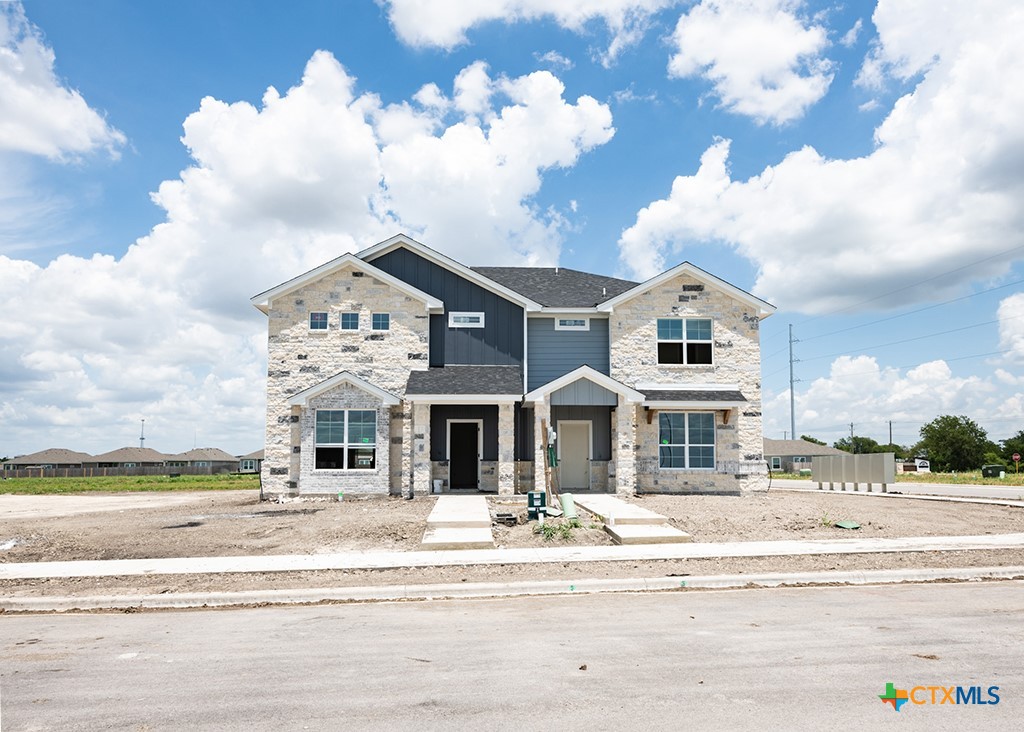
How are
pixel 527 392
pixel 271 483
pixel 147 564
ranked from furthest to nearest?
pixel 527 392 → pixel 271 483 → pixel 147 564

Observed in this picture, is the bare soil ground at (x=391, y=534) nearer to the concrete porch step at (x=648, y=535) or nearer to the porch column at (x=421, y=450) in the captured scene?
the concrete porch step at (x=648, y=535)

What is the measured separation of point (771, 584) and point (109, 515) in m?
18.0

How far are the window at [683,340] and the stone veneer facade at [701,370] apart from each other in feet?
0.69

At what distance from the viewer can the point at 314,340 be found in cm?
2364

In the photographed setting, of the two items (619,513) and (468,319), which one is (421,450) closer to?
(468,319)

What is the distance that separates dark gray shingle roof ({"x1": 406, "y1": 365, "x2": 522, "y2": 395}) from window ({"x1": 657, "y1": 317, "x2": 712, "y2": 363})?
538 cm

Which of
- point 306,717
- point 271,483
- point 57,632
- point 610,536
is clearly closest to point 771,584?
point 610,536

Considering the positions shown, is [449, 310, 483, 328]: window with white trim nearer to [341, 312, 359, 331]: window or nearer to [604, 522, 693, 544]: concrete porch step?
[341, 312, 359, 331]: window

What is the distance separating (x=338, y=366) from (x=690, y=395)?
39.7 ft

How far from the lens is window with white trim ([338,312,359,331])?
78.1 feet

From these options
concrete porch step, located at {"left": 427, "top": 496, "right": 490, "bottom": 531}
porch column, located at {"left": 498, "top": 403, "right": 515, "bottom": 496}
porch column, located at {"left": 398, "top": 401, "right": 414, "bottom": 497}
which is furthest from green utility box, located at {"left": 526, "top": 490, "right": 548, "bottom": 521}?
porch column, located at {"left": 398, "top": 401, "right": 414, "bottom": 497}

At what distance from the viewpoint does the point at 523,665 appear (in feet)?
21.2

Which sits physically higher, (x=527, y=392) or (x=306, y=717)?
(x=527, y=392)

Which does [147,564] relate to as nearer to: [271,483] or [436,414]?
[271,483]
